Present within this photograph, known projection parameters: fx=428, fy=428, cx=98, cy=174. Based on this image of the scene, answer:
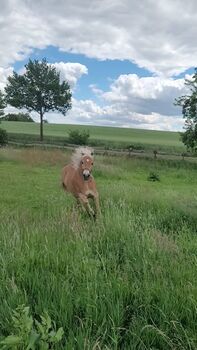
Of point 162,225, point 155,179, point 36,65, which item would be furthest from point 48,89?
point 162,225

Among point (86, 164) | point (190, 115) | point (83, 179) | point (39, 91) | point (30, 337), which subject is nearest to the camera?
point (30, 337)

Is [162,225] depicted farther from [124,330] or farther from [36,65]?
[36,65]

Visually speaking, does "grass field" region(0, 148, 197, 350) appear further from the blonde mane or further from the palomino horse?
the blonde mane

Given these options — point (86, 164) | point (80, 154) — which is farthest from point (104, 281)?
point (80, 154)

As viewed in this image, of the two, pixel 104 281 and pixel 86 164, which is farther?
pixel 86 164

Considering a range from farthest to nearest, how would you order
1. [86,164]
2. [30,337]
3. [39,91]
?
[39,91], [86,164], [30,337]

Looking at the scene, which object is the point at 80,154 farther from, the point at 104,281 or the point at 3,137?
the point at 3,137

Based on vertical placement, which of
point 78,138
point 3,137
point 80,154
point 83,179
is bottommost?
point 83,179

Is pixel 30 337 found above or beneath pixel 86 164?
beneath

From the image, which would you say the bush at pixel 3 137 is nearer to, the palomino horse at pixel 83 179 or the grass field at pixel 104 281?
the palomino horse at pixel 83 179

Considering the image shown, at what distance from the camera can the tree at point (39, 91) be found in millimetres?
66312

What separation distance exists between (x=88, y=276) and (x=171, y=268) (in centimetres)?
→ 102

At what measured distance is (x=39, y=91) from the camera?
6631 centimetres

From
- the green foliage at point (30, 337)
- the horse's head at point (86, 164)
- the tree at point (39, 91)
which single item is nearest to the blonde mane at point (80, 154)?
the horse's head at point (86, 164)
